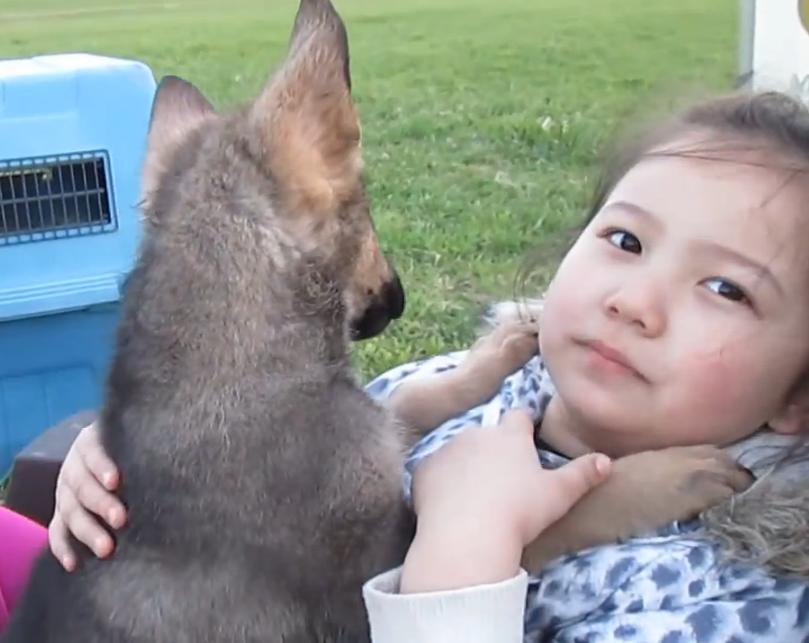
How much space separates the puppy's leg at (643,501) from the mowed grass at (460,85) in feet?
2.12

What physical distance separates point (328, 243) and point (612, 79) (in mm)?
5910

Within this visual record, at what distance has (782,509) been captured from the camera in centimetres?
163

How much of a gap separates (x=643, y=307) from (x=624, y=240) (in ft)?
0.44

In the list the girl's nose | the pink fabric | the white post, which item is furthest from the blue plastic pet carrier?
the girl's nose

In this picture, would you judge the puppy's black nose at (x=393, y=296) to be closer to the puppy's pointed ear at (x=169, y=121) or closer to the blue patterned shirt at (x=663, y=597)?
the puppy's pointed ear at (x=169, y=121)

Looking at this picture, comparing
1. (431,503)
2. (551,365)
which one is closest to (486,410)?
(551,365)

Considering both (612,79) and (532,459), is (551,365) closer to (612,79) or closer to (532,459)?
(532,459)

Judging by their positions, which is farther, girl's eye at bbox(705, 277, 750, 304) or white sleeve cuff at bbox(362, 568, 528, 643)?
girl's eye at bbox(705, 277, 750, 304)

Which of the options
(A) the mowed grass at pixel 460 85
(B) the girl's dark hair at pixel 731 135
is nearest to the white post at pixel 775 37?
(A) the mowed grass at pixel 460 85

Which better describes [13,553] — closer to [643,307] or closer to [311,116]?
[311,116]

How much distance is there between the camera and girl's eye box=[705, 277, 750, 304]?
5.61 feet

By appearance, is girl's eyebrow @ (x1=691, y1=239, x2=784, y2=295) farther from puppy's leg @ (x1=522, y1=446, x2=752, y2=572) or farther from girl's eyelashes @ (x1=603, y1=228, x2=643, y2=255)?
puppy's leg @ (x1=522, y1=446, x2=752, y2=572)

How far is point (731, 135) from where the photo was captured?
1.87 m

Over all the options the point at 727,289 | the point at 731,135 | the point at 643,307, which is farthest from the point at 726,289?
the point at 731,135
